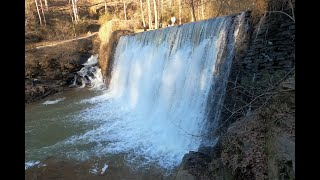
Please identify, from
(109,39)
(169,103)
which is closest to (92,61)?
(109,39)

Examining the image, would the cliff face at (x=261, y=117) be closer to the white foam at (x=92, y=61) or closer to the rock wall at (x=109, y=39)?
the rock wall at (x=109, y=39)

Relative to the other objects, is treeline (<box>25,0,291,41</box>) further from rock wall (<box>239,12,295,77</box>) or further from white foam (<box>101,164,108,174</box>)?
white foam (<box>101,164,108,174</box>)

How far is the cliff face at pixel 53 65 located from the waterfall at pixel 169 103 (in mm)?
5890

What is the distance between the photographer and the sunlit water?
9055 mm

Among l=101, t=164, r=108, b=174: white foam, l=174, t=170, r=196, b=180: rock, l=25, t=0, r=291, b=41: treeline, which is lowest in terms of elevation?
l=101, t=164, r=108, b=174: white foam

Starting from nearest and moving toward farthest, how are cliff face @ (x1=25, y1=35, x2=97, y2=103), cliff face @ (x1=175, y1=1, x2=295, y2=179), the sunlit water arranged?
cliff face @ (x1=175, y1=1, x2=295, y2=179) < the sunlit water < cliff face @ (x1=25, y1=35, x2=97, y2=103)

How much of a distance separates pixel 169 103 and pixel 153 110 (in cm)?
137

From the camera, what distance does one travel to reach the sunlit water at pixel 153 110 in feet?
29.7

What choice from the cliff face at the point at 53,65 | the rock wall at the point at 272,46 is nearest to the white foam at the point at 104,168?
the rock wall at the point at 272,46

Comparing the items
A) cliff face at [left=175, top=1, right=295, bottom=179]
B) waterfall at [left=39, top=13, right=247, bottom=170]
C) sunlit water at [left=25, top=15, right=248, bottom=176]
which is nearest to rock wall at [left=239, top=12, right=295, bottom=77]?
cliff face at [left=175, top=1, right=295, bottom=179]

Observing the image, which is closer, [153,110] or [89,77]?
[153,110]

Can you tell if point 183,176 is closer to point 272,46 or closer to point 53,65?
point 272,46

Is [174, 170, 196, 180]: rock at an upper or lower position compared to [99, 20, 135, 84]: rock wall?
lower

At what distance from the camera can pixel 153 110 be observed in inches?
508
